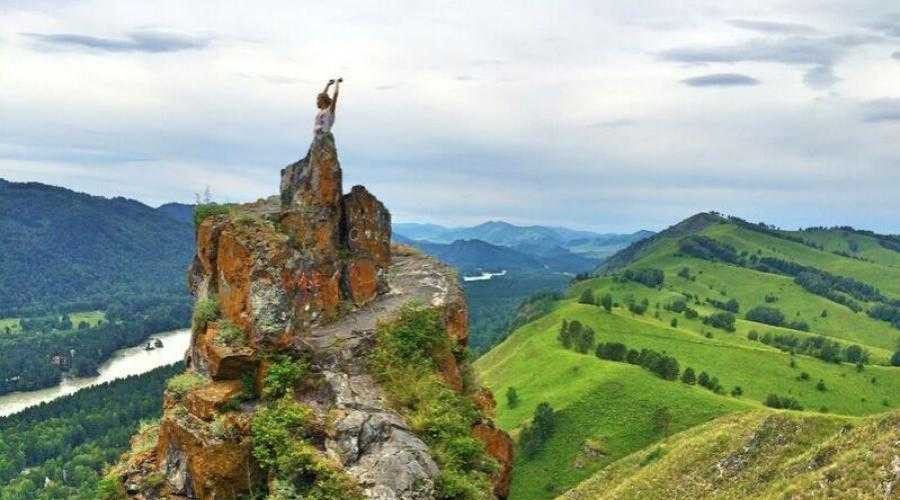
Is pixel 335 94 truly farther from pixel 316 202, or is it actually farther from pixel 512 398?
pixel 512 398

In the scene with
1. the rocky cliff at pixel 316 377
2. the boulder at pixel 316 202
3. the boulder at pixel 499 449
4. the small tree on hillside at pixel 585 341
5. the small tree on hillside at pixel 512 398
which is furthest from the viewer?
the small tree on hillside at pixel 585 341

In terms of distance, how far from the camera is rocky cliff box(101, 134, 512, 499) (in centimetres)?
1861

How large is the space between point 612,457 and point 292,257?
328 feet

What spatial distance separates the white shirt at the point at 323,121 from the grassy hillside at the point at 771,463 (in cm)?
4368

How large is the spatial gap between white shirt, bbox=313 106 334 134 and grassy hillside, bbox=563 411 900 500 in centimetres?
4368

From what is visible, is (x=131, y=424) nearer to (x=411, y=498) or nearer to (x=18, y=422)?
(x=18, y=422)

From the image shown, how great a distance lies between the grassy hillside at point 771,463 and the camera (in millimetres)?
49550

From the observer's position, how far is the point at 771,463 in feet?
219

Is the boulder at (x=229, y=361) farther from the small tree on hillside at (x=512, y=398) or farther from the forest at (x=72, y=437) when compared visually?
the small tree on hillside at (x=512, y=398)

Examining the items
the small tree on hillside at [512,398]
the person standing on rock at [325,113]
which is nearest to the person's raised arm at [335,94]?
the person standing on rock at [325,113]

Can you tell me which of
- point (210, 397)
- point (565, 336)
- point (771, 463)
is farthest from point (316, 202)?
point (565, 336)

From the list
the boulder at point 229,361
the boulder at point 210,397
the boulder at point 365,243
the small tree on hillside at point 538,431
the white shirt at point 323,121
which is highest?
the white shirt at point 323,121

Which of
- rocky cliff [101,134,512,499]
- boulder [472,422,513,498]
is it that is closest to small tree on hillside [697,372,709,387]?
rocky cliff [101,134,512,499]

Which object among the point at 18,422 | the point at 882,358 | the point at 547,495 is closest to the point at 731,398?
the point at 547,495
